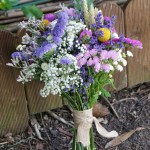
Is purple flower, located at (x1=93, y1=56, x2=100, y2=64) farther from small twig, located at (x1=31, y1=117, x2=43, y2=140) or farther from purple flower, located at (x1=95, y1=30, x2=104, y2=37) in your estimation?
small twig, located at (x1=31, y1=117, x2=43, y2=140)

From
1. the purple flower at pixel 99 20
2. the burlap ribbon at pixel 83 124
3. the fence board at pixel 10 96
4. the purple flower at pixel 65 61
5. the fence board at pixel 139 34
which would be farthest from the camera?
the fence board at pixel 139 34

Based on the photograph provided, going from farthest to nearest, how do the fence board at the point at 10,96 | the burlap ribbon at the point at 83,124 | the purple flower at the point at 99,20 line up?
the fence board at the point at 10,96, the burlap ribbon at the point at 83,124, the purple flower at the point at 99,20

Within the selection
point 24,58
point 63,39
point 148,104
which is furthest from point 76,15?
point 148,104

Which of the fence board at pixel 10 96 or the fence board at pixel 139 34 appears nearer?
the fence board at pixel 10 96

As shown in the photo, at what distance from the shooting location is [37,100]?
2.34 meters

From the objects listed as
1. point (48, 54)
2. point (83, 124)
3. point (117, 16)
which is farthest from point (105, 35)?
point (117, 16)

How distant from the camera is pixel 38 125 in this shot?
2396 mm

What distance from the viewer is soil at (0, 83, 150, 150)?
2.28 metres

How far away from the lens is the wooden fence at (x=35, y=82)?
7.20ft

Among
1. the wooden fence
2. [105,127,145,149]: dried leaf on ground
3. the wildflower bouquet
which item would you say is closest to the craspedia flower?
the wildflower bouquet

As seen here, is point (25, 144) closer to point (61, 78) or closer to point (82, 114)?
point (82, 114)

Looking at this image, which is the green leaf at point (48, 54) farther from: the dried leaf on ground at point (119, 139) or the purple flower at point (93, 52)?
the dried leaf on ground at point (119, 139)

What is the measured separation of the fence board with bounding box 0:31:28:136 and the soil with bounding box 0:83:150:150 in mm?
60

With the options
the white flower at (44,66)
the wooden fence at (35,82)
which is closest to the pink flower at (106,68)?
the white flower at (44,66)
